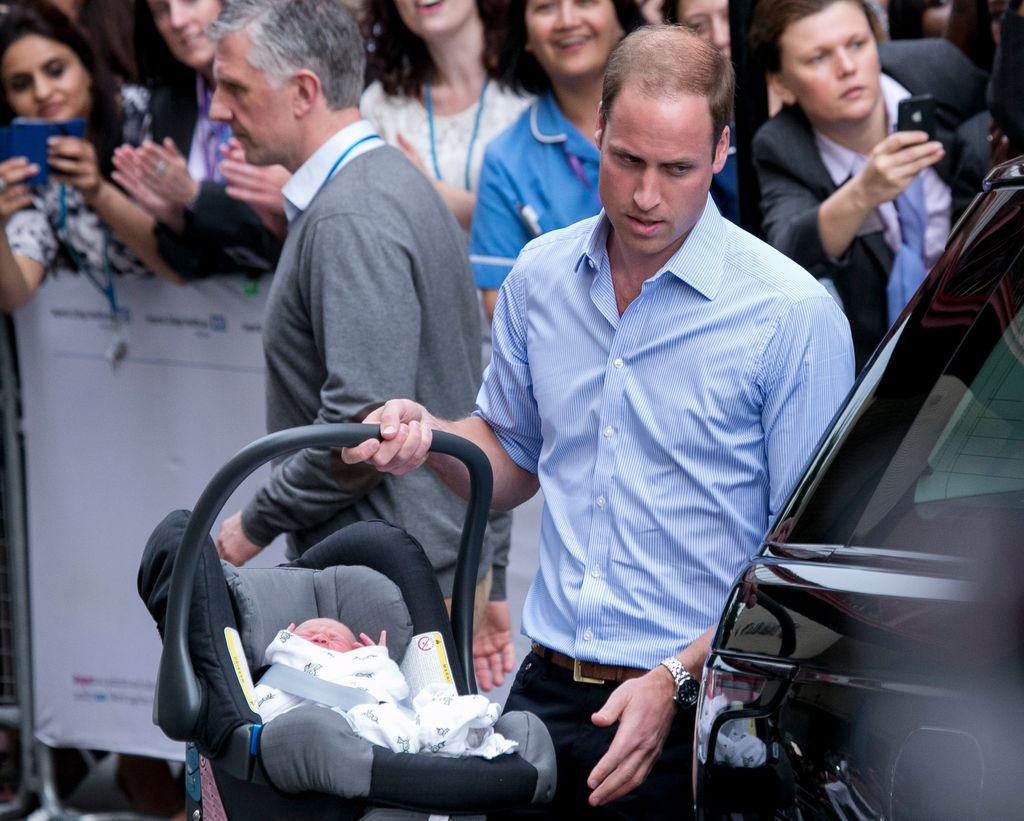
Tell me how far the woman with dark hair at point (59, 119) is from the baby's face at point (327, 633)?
2938 mm

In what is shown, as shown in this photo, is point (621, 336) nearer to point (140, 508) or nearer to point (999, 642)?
point (999, 642)

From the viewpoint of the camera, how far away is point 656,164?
2.83m

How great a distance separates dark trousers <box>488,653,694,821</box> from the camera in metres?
2.95

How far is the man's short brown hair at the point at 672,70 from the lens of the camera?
2818mm

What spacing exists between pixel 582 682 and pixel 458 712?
1.55ft

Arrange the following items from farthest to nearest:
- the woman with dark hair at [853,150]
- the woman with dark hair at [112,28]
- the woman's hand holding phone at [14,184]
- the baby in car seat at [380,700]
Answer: the woman with dark hair at [112,28] → the woman's hand holding phone at [14,184] → the woman with dark hair at [853,150] → the baby in car seat at [380,700]

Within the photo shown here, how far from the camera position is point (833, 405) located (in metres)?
2.84

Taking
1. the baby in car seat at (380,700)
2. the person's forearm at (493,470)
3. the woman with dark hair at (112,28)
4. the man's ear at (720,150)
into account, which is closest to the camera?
the baby in car seat at (380,700)

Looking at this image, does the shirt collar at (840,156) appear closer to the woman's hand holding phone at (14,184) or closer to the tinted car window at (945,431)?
the tinted car window at (945,431)

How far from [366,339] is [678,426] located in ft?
4.08

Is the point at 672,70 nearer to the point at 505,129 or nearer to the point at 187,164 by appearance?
the point at 505,129

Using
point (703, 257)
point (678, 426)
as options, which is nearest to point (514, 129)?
point (703, 257)

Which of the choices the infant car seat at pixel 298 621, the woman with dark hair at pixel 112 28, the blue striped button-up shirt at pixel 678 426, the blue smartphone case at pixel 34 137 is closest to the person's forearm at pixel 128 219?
the blue smartphone case at pixel 34 137

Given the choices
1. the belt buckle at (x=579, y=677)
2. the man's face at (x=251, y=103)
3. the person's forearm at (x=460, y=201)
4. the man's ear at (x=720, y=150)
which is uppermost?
the man's ear at (x=720, y=150)
